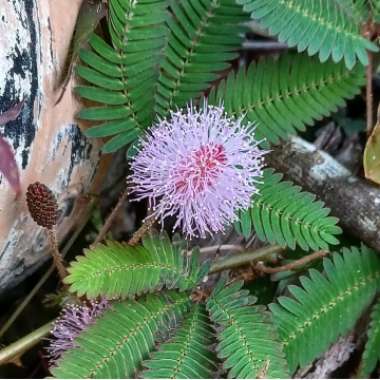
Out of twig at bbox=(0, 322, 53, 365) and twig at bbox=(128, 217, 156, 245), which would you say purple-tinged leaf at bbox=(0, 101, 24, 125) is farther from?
twig at bbox=(0, 322, 53, 365)

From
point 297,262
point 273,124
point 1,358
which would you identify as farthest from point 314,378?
point 1,358

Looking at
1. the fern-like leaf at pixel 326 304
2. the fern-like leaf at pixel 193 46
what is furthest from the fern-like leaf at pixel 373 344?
the fern-like leaf at pixel 193 46

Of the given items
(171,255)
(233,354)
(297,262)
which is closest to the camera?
(233,354)

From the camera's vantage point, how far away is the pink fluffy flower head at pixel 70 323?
152 cm

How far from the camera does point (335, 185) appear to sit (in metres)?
1.69

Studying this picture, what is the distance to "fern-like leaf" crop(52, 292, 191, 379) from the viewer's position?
4.44 feet

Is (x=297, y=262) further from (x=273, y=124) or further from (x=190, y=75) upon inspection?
(x=190, y=75)

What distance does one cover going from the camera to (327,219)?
1.51 meters

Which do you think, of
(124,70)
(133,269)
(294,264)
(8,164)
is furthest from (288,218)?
(8,164)

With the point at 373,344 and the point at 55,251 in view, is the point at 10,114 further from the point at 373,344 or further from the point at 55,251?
the point at 373,344

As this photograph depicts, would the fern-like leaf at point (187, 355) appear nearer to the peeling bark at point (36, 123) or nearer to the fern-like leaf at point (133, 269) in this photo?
the fern-like leaf at point (133, 269)

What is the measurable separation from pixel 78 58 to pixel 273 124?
1.44 feet

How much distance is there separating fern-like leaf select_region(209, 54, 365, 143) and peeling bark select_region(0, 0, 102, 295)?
333mm

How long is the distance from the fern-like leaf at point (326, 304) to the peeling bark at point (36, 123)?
52cm
